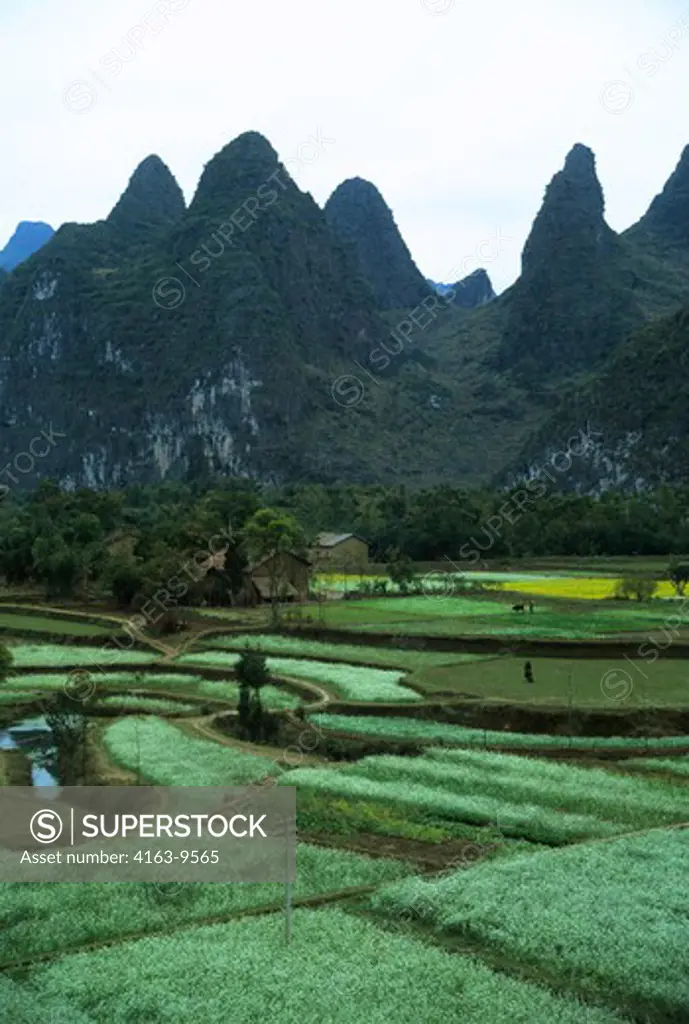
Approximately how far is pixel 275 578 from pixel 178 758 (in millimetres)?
39627

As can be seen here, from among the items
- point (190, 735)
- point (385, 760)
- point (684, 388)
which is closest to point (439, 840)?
point (385, 760)

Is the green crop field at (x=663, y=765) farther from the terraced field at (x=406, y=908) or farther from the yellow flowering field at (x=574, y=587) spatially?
the yellow flowering field at (x=574, y=587)

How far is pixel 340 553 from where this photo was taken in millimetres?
92438

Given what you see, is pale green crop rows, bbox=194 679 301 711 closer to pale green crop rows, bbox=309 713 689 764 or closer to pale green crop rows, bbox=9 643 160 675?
pale green crop rows, bbox=309 713 689 764

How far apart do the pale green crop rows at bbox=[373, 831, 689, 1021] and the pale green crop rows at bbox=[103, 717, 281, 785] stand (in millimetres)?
7929

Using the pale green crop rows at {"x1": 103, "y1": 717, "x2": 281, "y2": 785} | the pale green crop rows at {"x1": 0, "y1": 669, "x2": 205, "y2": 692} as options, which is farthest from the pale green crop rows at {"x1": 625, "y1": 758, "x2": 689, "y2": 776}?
the pale green crop rows at {"x1": 0, "y1": 669, "x2": 205, "y2": 692}

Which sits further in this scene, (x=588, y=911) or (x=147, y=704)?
(x=147, y=704)

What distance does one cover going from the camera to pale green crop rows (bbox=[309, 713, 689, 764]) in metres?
29.2

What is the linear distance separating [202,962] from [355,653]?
31.4 metres

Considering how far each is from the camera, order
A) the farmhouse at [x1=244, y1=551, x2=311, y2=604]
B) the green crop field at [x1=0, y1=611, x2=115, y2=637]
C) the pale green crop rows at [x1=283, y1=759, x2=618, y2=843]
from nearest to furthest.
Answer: the pale green crop rows at [x1=283, y1=759, x2=618, y2=843] < the green crop field at [x1=0, y1=611, x2=115, y2=637] < the farmhouse at [x1=244, y1=551, x2=311, y2=604]

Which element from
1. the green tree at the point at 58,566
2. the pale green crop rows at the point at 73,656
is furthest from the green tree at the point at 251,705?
the green tree at the point at 58,566

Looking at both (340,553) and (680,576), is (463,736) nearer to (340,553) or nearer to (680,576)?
(680,576)

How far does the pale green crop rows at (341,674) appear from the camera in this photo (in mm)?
36594

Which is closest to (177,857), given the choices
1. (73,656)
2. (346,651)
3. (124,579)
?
(346,651)
